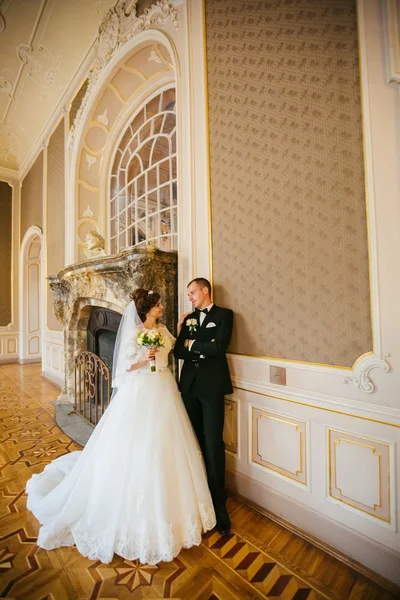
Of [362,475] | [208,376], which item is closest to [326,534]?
[362,475]

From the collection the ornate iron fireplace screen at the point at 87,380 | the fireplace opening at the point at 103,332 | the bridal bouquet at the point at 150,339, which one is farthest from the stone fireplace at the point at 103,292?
the bridal bouquet at the point at 150,339

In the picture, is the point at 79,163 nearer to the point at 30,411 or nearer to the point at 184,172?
the point at 184,172

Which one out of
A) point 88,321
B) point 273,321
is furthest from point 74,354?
point 273,321

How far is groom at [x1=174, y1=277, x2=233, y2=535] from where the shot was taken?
2031 millimetres

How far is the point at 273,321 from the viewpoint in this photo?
204cm

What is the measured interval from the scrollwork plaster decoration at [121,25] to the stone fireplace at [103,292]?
8.19 feet

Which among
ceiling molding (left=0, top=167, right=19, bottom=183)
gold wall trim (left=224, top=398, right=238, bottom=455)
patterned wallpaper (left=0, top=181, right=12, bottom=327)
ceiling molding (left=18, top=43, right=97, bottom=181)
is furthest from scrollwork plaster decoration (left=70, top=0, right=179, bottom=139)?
patterned wallpaper (left=0, top=181, right=12, bottom=327)

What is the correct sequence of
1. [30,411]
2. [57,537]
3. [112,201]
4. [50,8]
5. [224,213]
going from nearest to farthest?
1. [57,537]
2. [224,213]
3. [50,8]
4. [30,411]
5. [112,201]

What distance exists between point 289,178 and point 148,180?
9.00 ft

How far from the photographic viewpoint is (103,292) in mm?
3545

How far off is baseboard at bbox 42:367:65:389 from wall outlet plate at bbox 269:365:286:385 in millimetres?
4802

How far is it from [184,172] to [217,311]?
1.50m

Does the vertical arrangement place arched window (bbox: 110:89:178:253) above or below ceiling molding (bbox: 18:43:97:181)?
below

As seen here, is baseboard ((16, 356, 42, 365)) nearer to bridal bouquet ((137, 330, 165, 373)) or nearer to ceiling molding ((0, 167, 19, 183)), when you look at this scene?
ceiling molding ((0, 167, 19, 183))
